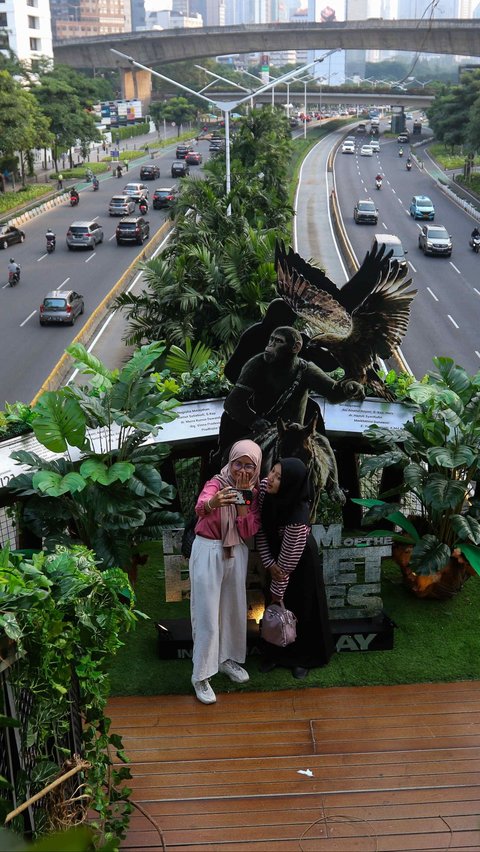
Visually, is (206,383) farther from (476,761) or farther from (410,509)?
(476,761)

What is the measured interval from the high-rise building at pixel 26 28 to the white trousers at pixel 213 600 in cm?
7591

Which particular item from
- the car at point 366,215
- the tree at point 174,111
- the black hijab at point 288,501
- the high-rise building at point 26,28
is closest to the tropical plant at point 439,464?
the black hijab at point 288,501

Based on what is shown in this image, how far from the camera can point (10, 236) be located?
43656mm

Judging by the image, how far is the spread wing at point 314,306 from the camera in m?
9.52

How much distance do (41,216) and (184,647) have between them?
155ft

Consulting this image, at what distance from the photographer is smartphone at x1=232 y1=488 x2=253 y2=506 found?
7090mm

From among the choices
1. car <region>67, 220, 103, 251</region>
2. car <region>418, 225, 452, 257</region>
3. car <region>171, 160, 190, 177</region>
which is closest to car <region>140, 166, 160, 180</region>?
car <region>171, 160, 190, 177</region>

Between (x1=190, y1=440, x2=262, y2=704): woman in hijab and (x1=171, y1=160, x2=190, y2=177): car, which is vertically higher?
(x1=190, y1=440, x2=262, y2=704): woman in hijab

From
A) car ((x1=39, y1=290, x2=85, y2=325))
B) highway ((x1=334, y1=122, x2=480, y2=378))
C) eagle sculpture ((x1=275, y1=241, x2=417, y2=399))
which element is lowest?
highway ((x1=334, y1=122, x2=480, y2=378))

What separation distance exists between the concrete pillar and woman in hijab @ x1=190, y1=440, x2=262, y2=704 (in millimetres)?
104391

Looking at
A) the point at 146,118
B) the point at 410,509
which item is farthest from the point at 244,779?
the point at 146,118

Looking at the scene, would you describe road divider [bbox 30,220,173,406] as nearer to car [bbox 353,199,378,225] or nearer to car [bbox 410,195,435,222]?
car [bbox 353,199,378,225]

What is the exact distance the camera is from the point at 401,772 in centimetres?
650

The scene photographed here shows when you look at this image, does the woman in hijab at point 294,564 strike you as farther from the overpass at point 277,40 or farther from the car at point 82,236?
the overpass at point 277,40
